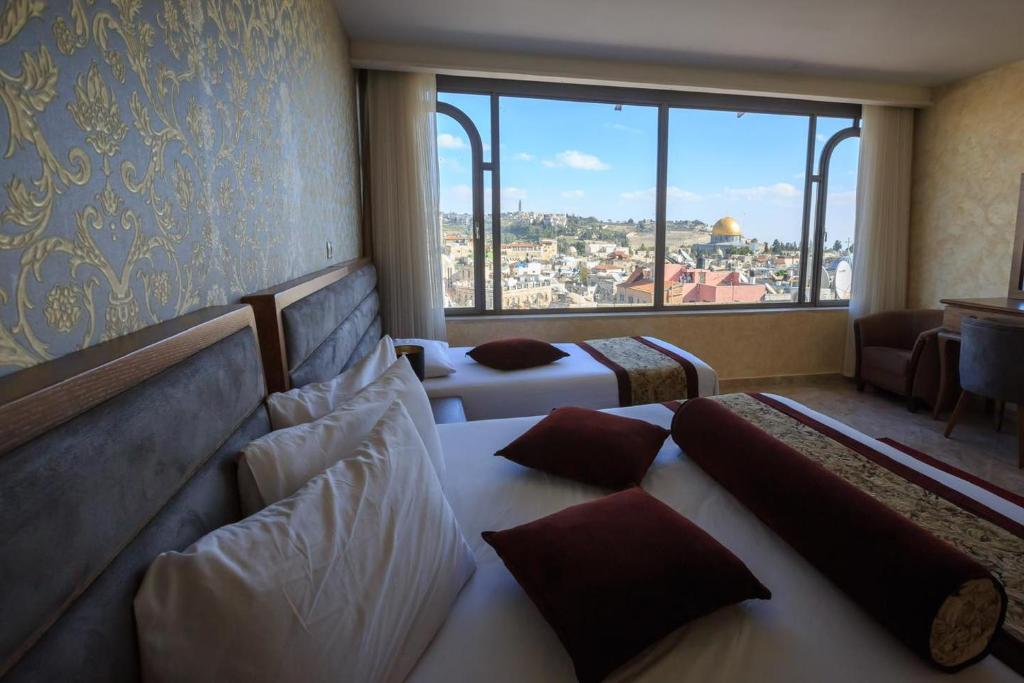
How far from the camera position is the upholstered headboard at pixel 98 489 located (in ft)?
1.40

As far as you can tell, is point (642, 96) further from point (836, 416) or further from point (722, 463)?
point (722, 463)

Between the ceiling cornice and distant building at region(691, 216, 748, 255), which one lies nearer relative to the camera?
the ceiling cornice

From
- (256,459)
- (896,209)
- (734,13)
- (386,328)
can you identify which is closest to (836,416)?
(896,209)

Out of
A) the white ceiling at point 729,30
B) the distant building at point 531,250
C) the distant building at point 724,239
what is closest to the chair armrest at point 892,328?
the distant building at point 724,239

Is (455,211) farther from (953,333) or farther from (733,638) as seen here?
(953,333)

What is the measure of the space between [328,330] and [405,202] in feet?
6.43

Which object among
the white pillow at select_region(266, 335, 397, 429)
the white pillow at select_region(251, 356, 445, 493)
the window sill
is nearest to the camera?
the white pillow at select_region(251, 356, 445, 493)

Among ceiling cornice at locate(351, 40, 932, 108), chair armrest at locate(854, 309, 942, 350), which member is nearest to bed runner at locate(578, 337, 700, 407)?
ceiling cornice at locate(351, 40, 932, 108)

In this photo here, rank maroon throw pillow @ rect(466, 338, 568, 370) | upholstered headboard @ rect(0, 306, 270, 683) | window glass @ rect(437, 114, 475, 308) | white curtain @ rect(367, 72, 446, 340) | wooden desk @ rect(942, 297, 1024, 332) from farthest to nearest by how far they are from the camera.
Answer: window glass @ rect(437, 114, 475, 308) < white curtain @ rect(367, 72, 446, 340) < wooden desk @ rect(942, 297, 1024, 332) < maroon throw pillow @ rect(466, 338, 568, 370) < upholstered headboard @ rect(0, 306, 270, 683)

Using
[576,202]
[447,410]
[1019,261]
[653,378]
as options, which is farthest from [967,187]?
[447,410]

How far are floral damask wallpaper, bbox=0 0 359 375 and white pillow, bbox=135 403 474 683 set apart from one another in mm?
329

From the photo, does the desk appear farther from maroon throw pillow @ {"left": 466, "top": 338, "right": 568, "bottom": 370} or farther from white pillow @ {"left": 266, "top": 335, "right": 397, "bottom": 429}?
white pillow @ {"left": 266, "top": 335, "right": 397, "bottom": 429}

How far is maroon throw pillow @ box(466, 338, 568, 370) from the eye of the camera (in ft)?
8.53

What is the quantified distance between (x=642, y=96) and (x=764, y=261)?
5.78ft
